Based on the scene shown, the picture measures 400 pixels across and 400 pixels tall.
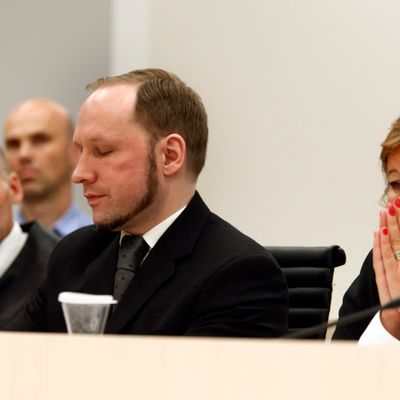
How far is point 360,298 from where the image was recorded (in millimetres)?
2195

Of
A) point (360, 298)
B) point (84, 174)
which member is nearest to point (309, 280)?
point (360, 298)

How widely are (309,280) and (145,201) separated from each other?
1.37ft

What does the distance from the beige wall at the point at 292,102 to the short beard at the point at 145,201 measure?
4.01 ft

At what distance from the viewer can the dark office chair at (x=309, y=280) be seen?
218 cm

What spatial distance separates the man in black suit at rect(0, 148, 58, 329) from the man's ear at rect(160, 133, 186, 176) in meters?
0.71

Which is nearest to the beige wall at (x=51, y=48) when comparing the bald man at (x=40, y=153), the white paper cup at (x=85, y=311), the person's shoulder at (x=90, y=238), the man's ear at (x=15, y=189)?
the bald man at (x=40, y=153)

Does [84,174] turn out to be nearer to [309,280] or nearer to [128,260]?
[128,260]

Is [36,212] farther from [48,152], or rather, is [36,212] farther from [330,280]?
[330,280]

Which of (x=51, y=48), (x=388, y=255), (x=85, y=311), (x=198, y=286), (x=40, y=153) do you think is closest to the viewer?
(x=85, y=311)

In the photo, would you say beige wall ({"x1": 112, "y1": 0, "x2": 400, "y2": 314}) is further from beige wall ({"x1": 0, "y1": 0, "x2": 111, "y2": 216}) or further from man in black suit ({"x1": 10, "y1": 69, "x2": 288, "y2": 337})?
man in black suit ({"x1": 10, "y1": 69, "x2": 288, "y2": 337})

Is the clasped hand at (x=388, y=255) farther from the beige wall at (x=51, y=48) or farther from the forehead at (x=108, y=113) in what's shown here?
the beige wall at (x=51, y=48)

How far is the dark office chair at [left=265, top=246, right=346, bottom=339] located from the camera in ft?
7.16

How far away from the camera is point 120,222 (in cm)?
203

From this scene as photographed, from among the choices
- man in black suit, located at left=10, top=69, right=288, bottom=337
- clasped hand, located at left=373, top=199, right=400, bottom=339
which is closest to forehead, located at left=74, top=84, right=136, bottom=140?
man in black suit, located at left=10, top=69, right=288, bottom=337
